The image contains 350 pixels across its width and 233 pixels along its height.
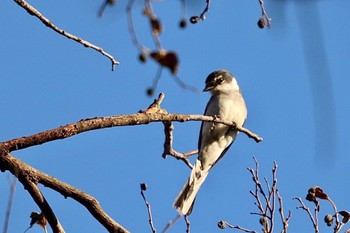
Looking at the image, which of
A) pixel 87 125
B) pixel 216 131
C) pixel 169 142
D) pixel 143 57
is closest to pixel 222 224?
pixel 169 142

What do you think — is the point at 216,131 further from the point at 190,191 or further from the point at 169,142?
the point at 169,142

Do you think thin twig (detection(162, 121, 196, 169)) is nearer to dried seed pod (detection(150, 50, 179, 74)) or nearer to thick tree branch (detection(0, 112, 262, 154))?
thick tree branch (detection(0, 112, 262, 154))

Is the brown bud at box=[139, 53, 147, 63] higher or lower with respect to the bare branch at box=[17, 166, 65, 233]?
lower

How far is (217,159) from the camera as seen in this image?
26.1ft

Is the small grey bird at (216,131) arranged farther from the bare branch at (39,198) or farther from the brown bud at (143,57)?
the brown bud at (143,57)

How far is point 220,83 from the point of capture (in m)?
8.74

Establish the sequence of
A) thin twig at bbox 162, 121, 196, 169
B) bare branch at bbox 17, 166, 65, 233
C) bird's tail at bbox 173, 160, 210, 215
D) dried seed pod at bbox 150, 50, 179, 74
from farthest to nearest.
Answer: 1. bird's tail at bbox 173, 160, 210, 215
2. thin twig at bbox 162, 121, 196, 169
3. bare branch at bbox 17, 166, 65, 233
4. dried seed pod at bbox 150, 50, 179, 74

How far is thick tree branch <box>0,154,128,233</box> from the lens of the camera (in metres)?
4.09

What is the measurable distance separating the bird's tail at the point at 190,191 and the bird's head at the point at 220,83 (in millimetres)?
1281

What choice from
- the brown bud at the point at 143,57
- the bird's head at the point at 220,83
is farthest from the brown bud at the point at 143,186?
the bird's head at the point at 220,83

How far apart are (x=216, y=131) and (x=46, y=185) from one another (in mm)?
3923

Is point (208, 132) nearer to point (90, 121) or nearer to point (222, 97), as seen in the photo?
point (222, 97)

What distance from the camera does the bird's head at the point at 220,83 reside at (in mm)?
8633

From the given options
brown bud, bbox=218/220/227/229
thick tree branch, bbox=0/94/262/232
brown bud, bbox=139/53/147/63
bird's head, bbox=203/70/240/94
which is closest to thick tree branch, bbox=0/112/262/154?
thick tree branch, bbox=0/94/262/232
